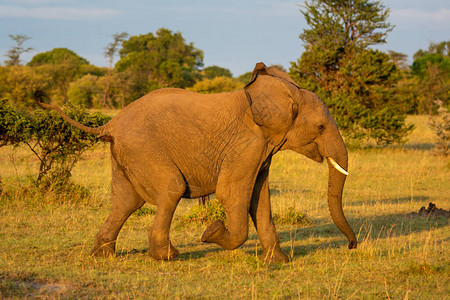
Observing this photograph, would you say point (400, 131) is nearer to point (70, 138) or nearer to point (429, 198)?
point (429, 198)

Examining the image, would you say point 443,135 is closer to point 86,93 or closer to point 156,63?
point 86,93

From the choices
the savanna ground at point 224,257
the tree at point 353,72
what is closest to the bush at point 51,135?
the savanna ground at point 224,257

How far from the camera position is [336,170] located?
693 centimetres

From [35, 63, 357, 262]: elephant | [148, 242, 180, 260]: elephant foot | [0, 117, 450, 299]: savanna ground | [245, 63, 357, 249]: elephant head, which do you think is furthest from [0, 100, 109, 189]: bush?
[245, 63, 357, 249]: elephant head

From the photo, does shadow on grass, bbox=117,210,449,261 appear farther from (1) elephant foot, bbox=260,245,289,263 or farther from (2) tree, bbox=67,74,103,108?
(2) tree, bbox=67,74,103,108

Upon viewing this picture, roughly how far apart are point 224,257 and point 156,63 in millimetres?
49087

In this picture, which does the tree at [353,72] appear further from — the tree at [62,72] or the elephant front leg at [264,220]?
the tree at [62,72]

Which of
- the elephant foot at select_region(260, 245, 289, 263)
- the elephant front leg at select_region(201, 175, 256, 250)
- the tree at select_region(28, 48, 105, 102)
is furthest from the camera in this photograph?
the tree at select_region(28, 48, 105, 102)

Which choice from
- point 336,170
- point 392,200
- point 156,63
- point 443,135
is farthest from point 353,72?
point 156,63

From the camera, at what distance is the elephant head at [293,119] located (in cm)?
645

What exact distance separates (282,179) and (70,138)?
6681 millimetres

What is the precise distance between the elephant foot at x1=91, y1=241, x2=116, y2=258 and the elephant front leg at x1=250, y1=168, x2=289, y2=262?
180 cm

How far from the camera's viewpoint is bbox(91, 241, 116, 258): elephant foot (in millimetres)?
6703

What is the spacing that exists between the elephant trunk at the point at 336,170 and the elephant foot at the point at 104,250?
9.21 feet
